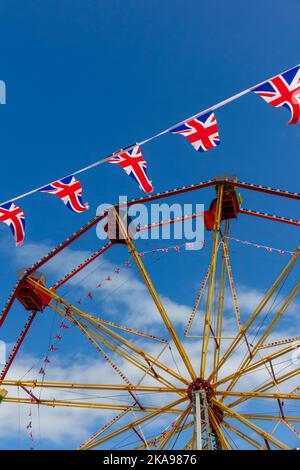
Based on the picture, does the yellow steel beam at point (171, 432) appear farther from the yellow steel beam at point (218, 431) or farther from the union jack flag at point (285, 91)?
the union jack flag at point (285, 91)

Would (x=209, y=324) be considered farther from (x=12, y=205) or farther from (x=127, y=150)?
(x=12, y=205)

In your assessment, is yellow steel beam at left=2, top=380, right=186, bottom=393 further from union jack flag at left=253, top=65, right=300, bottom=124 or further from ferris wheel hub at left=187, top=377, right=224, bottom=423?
union jack flag at left=253, top=65, right=300, bottom=124

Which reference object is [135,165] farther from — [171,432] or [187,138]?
[171,432]

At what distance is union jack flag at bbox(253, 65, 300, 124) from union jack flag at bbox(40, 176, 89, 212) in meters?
10.6

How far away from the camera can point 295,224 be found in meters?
27.6

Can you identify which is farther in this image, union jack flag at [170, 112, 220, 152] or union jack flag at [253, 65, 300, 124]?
union jack flag at [170, 112, 220, 152]

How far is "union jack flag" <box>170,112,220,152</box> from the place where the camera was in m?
23.7

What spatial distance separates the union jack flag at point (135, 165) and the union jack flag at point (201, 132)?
298 centimetres

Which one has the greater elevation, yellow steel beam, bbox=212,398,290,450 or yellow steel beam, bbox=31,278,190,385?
yellow steel beam, bbox=31,278,190,385

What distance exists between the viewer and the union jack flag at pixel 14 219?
1116 inches

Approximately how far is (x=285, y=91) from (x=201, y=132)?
13.5 feet

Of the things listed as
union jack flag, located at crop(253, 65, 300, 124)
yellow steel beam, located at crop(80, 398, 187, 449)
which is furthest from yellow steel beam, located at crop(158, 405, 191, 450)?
union jack flag, located at crop(253, 65, 300, 124)

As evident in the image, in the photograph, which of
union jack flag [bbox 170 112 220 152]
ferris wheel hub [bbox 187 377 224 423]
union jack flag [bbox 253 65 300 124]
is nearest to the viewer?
union jack flag [bbox 253 65 300 124]
